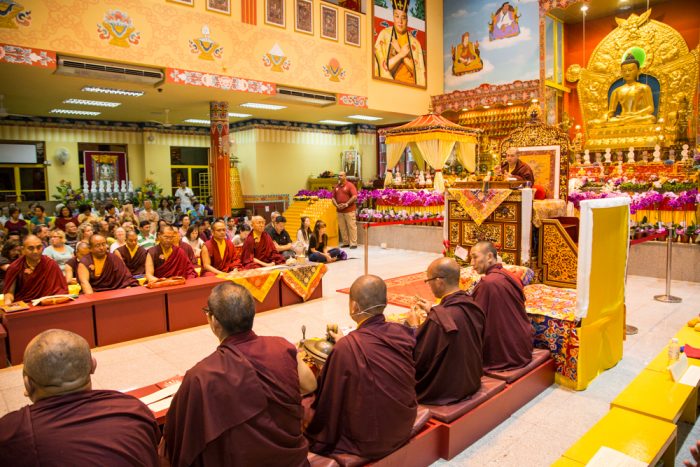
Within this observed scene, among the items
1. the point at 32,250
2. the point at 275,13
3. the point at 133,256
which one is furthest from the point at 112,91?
the point at 32,250

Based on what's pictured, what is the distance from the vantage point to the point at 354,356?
7.70ft

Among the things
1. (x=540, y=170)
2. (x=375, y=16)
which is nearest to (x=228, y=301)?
(x=540, y=170)

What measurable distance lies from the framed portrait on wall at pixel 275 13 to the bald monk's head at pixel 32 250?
7726mm

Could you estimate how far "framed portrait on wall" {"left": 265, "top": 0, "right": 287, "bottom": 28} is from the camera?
10914 mm

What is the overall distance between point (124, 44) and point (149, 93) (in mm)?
1994

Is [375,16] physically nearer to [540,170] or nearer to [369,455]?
[540,170]

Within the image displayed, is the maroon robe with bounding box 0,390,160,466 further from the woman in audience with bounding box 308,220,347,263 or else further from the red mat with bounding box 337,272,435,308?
the woman in audience with bounding box 308,220,347,263

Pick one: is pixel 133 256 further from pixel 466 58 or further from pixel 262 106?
pixel 466 58

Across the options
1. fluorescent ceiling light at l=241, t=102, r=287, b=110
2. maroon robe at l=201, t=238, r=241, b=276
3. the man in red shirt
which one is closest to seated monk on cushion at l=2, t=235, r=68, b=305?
maroon robe at l=201, t=238, r=241, b=276

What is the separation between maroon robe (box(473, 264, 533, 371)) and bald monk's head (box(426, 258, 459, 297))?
52cm

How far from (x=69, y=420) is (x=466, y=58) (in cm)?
1543

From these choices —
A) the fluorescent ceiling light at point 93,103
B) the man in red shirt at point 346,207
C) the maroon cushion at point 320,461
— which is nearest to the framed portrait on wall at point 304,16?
the man in red shirt at point 346,207

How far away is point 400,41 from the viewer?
14.3 metres

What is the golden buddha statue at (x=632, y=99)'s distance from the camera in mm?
12156
